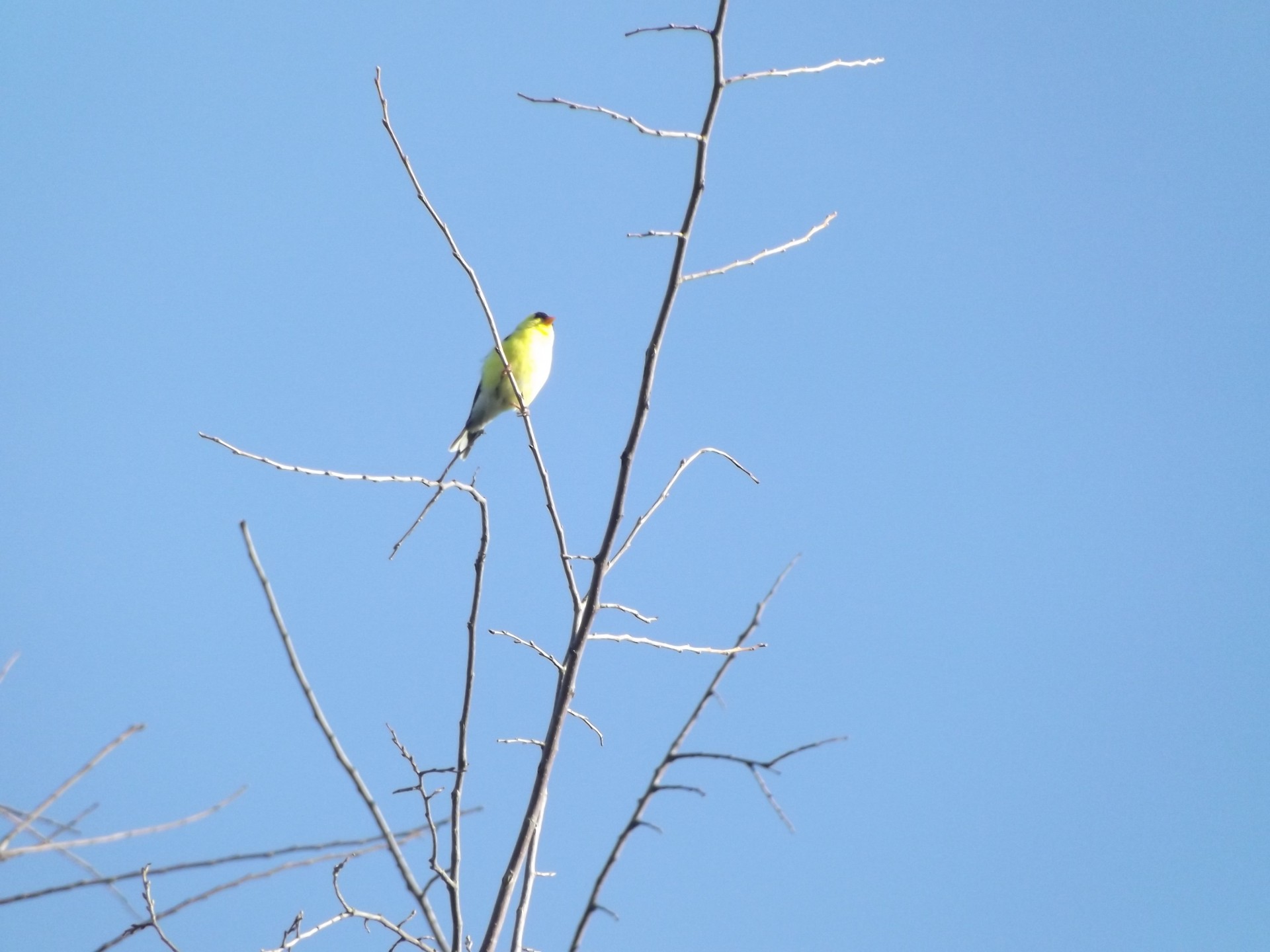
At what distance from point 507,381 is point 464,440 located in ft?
1.70

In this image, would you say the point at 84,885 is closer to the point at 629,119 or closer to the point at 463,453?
the point at 629,119

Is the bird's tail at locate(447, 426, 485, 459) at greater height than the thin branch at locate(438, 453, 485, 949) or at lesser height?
greater

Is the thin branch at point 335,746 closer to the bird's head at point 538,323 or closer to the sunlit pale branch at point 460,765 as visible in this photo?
the sunlit pale branch at point 460,765

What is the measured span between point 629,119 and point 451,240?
17.0 inches

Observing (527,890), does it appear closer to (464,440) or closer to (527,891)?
(527,891)

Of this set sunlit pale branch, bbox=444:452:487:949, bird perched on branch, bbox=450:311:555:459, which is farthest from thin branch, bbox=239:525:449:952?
bird perched on branch, bbox=450:311:555:459

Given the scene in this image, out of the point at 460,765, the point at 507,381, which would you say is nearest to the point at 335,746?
the point at 460,765

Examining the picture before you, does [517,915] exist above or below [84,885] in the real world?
above

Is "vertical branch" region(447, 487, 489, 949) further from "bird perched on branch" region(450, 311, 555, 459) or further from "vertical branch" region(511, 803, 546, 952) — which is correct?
"bird perched on branch" region(450, 311, 555, 459)

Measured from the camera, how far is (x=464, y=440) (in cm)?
747

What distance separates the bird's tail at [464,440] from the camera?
7406 millimetres

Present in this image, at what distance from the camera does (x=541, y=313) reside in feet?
26.3

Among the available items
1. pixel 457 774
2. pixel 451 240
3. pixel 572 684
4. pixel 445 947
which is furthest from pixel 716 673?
pixel 451 240

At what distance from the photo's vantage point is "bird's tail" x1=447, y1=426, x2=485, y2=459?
7.41m
